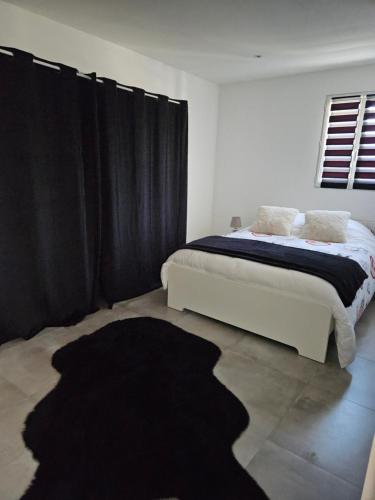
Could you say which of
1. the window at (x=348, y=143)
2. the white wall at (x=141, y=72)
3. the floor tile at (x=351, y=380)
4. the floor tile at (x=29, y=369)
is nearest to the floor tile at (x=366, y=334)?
the floor tile at (x=351, y=380)

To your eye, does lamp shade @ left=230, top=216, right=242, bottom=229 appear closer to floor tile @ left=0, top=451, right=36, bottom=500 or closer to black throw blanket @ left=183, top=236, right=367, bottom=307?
black throw blanket @ left=183, top=236, right=367, bottom=307


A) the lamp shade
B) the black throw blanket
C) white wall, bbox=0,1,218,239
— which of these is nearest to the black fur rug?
the black throw blanket

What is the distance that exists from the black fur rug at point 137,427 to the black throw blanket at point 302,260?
2.68 ft

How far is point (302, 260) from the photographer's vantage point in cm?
242

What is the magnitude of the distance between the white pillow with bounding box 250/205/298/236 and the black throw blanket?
22.7 inches

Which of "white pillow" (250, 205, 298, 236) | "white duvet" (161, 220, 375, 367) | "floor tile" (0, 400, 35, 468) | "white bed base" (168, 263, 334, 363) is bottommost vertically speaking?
"floor tile" (0, 400, 35, 468)

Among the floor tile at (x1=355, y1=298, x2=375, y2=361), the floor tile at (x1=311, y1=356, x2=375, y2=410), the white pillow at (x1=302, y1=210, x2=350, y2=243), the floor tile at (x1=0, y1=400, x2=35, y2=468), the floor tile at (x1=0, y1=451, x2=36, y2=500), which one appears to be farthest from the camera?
the white pillow at (x1=302, y1=210, x2=350, y2=243)

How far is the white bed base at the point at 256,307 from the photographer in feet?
7.35

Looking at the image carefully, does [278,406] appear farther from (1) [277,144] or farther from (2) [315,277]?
(1) [277,144]

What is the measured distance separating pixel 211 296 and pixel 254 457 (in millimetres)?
1369

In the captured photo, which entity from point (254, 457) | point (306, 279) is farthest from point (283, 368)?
point (254, 457)

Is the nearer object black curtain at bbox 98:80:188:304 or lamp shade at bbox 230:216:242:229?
black curtain at bbox 98:80:188:304

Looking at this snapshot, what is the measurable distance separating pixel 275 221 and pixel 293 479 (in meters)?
2.52

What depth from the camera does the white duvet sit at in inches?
84.4
